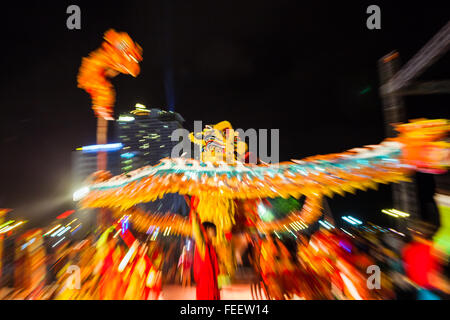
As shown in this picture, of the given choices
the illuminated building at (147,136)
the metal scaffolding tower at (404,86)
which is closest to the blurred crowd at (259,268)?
the metal scaffolding tower at (404,86)

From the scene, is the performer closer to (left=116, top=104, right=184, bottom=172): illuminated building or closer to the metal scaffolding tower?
the metal scaffolding tower

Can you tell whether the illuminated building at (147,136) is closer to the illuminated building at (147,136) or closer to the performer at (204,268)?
the illuminated building at (147,136)

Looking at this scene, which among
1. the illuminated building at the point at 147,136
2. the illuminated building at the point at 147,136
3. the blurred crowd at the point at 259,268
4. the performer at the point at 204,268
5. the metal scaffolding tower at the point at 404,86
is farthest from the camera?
the illuminated building at the point at 147,136

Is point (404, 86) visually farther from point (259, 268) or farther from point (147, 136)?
point (147, 136)

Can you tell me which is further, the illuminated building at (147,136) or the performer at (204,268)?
the illuminated building at (147,136)

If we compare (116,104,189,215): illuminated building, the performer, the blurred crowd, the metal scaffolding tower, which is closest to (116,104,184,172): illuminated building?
(116,104,189,215): illuminated building

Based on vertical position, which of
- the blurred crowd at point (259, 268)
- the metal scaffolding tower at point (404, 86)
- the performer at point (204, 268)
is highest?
the metal scaffolding tower at point (404, 86)

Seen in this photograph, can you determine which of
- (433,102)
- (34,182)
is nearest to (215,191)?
(433,102)

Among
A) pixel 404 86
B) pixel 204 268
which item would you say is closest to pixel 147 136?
pixel 204 268

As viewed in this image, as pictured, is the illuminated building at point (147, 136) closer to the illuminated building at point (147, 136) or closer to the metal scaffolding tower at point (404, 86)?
the illuminated building at point (147, 136)

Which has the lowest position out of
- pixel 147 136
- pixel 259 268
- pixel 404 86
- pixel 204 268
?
pixel 259 268

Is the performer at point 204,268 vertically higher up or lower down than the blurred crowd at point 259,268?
higher up

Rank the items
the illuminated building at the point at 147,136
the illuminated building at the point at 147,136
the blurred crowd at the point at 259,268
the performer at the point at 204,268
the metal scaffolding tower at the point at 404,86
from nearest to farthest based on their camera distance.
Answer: the metal scaffolding tower at the point at 404,86
the blurred crowd at the point at 259,268
the performer at the point at 204,268
the illuminated building at the point at 147,136
the illuminated building at the point at 147,136
